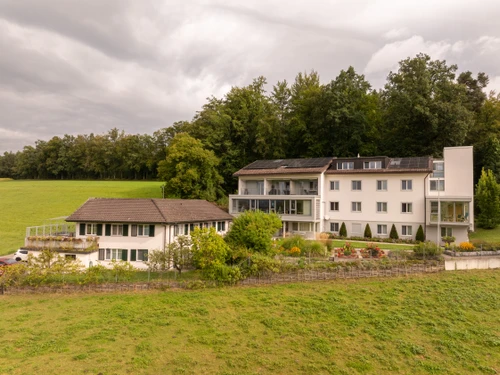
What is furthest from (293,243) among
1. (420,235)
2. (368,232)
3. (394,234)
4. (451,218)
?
(451,218)

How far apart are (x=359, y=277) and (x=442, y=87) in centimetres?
3716

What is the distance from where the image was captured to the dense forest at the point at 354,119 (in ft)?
145

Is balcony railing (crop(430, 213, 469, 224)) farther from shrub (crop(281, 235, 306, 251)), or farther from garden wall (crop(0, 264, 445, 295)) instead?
shrub (crop(281, 235, 306, 251))

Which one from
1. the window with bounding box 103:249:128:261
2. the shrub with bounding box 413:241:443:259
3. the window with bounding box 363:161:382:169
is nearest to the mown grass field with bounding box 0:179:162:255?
the window with bounding box 103:249:128:261

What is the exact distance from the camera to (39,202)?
49.7 meters

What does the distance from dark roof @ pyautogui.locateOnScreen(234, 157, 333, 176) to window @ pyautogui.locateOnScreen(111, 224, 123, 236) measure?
1847cm

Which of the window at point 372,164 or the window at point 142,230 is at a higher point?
the window at point 372,164

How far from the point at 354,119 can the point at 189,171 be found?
25.1 meters

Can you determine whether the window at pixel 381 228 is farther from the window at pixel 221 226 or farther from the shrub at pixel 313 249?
the window at pixel 221 226

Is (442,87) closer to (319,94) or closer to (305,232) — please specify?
(319,94)

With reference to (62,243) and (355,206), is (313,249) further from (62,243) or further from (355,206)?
(62,243)

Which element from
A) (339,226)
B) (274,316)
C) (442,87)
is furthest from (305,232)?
(442,87)

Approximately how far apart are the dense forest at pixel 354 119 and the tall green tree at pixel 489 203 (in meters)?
6.52

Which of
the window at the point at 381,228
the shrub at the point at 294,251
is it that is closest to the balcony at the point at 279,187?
the window at the point at 381,228
